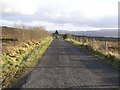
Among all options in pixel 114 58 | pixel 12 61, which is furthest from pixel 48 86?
pixel 114 58

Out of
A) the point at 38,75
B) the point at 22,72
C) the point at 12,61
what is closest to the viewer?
the point at 38,75

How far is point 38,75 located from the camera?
1277 cm

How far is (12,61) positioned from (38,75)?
5003 millimetres

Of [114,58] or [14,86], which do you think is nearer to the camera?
[14,86]

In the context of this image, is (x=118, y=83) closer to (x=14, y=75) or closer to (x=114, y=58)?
(x=14, y=75)

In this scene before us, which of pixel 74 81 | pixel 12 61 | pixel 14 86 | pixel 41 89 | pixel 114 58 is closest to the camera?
pixel 41 89

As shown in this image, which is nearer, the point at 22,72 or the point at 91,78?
the point at 91,78

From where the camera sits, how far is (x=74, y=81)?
11.2 metres

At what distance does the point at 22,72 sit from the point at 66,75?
2230mm

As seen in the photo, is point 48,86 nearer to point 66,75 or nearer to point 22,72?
point 66,75

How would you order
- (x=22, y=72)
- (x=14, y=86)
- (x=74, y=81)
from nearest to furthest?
(x=14, y=86) → (x=74, y=81) → (x=22, y=72)

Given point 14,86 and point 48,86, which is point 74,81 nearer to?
point 48,86

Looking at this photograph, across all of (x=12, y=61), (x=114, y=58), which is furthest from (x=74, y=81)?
(x=114, y=58)

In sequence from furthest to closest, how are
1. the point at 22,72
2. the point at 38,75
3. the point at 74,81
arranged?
the point at 22,72 < the point at 38,75 < the point at 74,81
